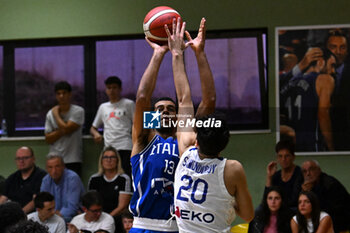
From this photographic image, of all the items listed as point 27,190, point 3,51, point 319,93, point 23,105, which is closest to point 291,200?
point 319,93

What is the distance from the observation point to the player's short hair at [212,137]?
3.55 m

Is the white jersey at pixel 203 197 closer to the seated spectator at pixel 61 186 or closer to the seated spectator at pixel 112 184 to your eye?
the seated spectator at pixel 112 184

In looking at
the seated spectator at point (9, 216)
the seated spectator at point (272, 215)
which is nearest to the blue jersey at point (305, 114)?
the seated spectator at point (272, 215)

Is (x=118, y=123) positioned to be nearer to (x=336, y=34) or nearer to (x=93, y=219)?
(x=93, y=219)

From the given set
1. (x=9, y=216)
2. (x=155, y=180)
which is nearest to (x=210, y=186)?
(x=155, y=180)

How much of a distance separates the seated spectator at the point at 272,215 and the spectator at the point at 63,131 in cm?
281

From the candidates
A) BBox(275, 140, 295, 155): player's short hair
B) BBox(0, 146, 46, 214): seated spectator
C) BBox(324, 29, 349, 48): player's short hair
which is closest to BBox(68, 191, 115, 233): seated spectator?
BBox(0, 146, 46, 214): seated spectator

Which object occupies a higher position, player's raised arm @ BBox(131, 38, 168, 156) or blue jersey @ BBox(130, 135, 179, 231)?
player's raised arm @ BBox(131, 38, 168, 156)

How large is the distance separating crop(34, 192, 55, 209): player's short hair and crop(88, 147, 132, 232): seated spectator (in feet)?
2.16


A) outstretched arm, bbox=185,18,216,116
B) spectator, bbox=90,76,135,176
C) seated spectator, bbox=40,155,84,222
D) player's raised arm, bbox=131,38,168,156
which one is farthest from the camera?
spectator, bbox=90,76,135,176

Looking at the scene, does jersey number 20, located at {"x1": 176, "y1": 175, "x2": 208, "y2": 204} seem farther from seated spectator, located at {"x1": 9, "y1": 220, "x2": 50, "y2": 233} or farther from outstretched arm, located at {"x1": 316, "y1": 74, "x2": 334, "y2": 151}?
outstretched arm, located at {"x1": 316, "y1": 74, "x2": 334, "y2": 151}

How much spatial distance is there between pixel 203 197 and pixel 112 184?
3.75 meters

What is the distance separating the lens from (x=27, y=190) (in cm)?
752

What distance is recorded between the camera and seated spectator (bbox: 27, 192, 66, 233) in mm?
6695
